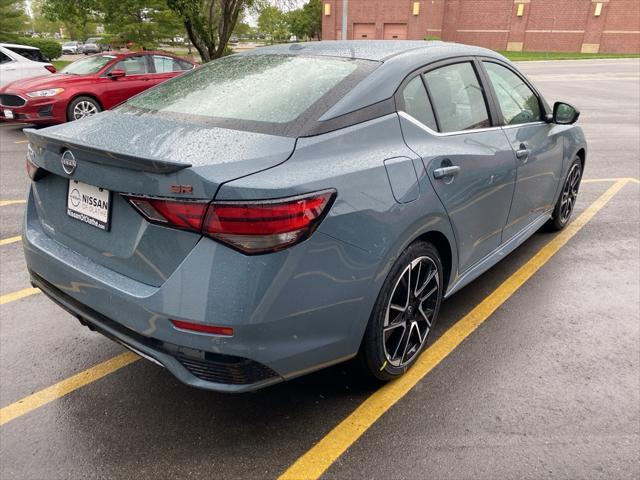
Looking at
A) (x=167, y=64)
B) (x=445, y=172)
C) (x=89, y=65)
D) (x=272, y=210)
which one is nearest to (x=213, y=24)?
(x=167, y=64)

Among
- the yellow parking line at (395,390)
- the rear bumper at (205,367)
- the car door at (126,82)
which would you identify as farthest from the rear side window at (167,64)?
the rear bumper at (205,367)

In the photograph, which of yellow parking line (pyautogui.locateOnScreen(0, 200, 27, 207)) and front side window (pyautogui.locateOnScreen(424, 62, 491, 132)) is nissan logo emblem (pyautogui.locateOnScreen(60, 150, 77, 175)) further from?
yellow parking line (pyautogui.locateOnScreen(0, 200, 27, 207))

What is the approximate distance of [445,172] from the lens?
266 cm

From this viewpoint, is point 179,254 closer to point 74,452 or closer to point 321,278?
point 321,278

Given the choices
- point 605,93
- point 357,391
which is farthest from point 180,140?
point 605,93

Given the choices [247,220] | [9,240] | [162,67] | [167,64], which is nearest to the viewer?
[247,220]

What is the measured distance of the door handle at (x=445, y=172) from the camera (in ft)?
8.54

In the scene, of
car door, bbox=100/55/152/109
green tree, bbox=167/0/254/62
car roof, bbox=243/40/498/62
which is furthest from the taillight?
green tree, bbox=167/0/254/62

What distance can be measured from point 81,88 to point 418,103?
8.71 meters

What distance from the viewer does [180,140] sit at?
7.07 feet

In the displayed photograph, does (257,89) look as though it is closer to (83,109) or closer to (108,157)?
(108,157)

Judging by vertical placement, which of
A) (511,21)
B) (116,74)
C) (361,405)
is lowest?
(361,405)

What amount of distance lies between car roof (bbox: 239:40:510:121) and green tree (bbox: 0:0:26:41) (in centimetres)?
2966

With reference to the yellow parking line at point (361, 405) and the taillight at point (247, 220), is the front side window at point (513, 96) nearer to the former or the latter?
the yellow parking line at point (361, 405)
